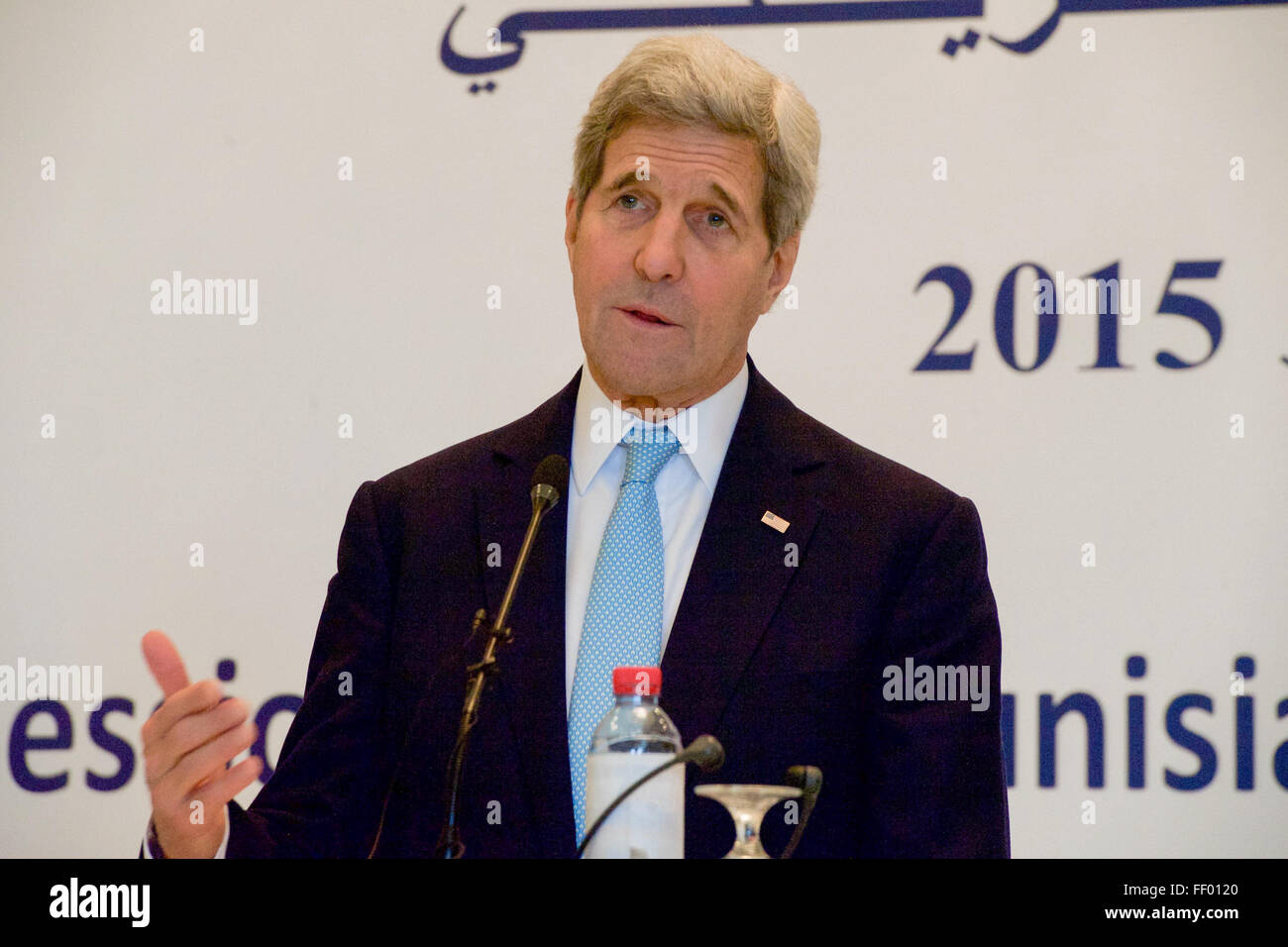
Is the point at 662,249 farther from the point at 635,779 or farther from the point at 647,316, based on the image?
the point at 635,779

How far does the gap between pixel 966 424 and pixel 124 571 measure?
2094mm

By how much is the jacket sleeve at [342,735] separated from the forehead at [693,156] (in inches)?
30.2

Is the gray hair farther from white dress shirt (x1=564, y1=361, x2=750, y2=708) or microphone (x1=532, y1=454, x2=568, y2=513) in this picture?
microphone (x1=532, y1=454, x2=568, y2=513)

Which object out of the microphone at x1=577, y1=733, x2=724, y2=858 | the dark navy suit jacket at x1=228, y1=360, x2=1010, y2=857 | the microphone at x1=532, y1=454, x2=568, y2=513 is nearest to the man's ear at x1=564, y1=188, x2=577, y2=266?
the dark navy suit jacket at x1=228, y1=360, x2=1010, y2=857

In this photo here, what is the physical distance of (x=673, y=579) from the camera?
2260mm

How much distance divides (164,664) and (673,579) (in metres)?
0.86

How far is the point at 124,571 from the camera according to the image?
11.7ft

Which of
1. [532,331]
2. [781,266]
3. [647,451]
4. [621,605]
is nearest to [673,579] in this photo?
[621,605]

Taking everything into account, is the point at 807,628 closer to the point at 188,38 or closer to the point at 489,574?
the point at 489,574

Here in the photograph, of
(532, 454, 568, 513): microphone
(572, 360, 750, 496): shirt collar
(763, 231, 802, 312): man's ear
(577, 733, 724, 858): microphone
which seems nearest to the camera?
(577, 733, 724, 858): microphone

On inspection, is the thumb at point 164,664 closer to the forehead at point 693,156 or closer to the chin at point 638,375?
the chin at point 638,375

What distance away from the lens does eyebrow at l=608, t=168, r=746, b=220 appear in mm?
2381

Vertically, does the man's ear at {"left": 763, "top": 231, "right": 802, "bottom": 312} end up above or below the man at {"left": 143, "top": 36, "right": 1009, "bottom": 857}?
above

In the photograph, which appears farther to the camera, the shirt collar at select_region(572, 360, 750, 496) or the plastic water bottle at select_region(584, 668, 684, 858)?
the shirt collar at select_region(572, 360, 750, 496)
